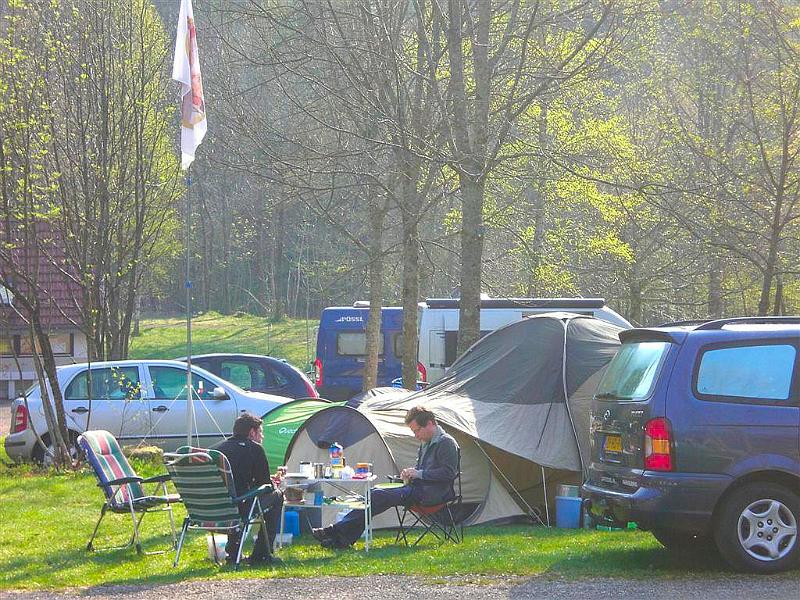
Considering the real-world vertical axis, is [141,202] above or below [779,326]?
above

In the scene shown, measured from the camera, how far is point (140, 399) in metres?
15.1

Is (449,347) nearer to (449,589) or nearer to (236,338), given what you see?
(449,589)

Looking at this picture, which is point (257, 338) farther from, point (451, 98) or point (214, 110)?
point (451, 98)

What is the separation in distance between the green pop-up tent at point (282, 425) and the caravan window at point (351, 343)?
10818 mm

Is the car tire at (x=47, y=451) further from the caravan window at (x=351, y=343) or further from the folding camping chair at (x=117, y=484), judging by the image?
the caravan window at (x=351, y=343)

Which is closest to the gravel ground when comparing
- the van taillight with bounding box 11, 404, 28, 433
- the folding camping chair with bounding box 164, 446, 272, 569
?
the folding camping chair with bounding box 164, 446, 272, 569

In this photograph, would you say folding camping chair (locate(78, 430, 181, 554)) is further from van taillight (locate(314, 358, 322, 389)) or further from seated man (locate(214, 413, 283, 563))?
van taillight (locate(314, 358, 322, 389))

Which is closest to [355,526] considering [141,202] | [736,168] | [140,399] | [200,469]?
[200,469]

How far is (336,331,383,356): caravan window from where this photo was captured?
2411 centimetres

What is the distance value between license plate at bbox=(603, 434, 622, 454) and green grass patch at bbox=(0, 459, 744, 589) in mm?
876

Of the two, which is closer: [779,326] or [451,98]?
[779,326]

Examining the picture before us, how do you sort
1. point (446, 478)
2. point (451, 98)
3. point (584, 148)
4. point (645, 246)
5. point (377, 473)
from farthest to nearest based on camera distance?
point (645, 246), point (584, 148), point (451, 98), point (377, 473), point (446, 478)

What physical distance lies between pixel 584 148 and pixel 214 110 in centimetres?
677

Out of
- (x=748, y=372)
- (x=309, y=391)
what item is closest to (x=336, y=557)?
(x=748, y=372)
